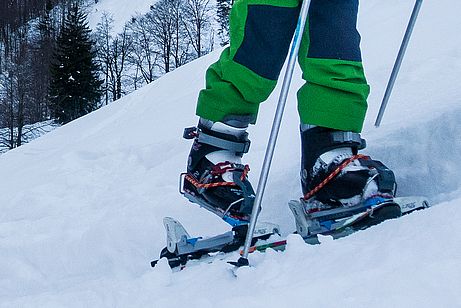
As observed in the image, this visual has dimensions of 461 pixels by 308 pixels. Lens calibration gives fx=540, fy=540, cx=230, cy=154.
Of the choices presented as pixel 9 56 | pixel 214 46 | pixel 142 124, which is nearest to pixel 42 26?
pixel 9 56

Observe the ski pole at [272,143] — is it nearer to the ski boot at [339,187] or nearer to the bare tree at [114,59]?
the ski boot at [339,187]

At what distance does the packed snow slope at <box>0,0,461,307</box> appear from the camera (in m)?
0.88

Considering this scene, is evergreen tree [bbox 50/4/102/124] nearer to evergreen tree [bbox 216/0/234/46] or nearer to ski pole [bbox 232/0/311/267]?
evergreen tree [bbox 216/0/234/46]

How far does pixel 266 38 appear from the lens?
143 centimetres

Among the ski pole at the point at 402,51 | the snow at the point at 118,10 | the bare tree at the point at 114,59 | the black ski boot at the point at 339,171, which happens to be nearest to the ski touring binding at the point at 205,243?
the black ski boot at the point at 339,171

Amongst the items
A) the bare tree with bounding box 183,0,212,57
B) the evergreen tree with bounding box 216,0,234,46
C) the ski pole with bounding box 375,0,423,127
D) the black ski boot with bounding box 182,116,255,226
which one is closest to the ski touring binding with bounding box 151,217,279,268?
the black ski boot with bounding box 182,116,255,226

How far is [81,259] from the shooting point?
181cm

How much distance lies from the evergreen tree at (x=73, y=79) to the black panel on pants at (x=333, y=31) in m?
27.2

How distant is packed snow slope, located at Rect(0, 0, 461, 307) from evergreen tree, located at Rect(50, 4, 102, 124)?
24.1 m

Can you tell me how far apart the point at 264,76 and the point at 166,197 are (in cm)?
93

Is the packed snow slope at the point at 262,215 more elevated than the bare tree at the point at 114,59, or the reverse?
the packed snow slope at the point at 262,215

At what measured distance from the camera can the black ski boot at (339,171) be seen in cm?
131

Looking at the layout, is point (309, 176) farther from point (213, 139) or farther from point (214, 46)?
point (214, 46)

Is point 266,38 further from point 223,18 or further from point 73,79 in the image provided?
point 73,79
